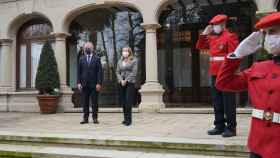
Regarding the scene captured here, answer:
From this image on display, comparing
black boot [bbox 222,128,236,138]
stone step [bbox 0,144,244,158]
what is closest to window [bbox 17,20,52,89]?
stone step [bbox 0,144,244,158]

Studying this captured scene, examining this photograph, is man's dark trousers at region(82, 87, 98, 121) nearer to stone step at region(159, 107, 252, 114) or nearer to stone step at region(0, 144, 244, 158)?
stone step at region(0, 144, 244, 158)

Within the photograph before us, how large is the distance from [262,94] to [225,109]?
3591 millimetres

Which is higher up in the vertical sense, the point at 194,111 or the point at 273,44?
the point at 273,44

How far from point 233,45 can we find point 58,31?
7963 millimetres

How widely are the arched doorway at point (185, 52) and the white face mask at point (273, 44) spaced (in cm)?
1077

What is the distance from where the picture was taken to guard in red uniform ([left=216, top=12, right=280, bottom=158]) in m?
2.51

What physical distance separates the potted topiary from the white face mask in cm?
1021

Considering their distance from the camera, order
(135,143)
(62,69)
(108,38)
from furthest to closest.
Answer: (108,38) < (62,69) < (135,143)

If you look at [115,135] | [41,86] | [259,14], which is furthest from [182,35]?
[115,135]

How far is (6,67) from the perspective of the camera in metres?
13.7

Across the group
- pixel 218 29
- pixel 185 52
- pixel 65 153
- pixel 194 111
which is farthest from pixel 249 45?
pixel 185 52

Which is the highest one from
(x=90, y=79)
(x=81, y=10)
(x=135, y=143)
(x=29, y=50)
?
(x=81, y=10)

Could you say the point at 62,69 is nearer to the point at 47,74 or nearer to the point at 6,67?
the point at 47,74

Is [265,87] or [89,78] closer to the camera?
[265,87]
